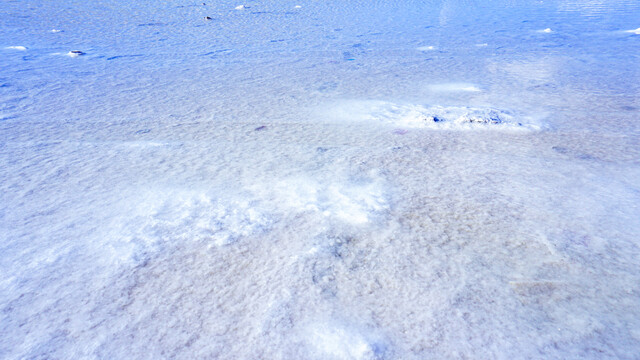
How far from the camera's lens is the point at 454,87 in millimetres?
3709

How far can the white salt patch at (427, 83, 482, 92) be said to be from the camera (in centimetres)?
363

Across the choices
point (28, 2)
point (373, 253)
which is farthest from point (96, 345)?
point (28, 2)

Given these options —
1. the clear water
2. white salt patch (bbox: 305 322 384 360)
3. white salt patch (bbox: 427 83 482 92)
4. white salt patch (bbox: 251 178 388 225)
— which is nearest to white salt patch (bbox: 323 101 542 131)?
the clear water

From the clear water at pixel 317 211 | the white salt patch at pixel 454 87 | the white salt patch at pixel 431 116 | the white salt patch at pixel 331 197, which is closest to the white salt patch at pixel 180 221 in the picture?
the clear water at pixel 317 211

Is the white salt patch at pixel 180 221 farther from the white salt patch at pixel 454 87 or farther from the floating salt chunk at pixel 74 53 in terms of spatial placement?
the floating salt chunk at pixel 74 53

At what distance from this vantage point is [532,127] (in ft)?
9.39

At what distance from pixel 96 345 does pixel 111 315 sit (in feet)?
Result: 0.39

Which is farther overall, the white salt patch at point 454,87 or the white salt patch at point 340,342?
the white salt patch at point 454,87

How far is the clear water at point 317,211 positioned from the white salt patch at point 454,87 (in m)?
0.03

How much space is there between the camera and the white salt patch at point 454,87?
363 cm

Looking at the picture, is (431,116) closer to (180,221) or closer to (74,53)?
(180,221)

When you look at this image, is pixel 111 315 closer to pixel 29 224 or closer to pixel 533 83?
pixel 29 224

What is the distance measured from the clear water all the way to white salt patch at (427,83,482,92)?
0.03 meters

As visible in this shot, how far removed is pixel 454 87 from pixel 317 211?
85.9 inches
